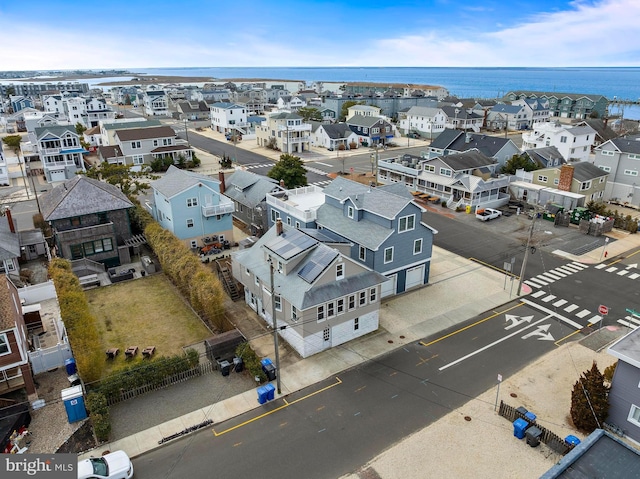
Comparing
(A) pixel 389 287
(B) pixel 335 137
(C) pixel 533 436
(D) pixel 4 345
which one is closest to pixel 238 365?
(D) pixel 4 345

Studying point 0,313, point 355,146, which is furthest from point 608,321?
point 355,146

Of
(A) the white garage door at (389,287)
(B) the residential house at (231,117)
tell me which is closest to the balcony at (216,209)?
(A) the white garage door at (389,287)

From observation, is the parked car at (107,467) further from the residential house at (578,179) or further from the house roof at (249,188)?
the residential house at (578,179)

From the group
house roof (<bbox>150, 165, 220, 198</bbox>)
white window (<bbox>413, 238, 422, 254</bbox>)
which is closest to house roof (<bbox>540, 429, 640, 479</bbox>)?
white window (<bbox>413, 238, 422, 254</bbox>)

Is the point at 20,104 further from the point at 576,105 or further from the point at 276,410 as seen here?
the point at 576,105

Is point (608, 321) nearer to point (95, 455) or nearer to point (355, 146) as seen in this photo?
point (95, 455)

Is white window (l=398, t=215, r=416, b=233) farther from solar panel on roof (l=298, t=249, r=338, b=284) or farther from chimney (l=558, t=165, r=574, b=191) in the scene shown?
chimney (l=558, t=165, r=574, b=191)
